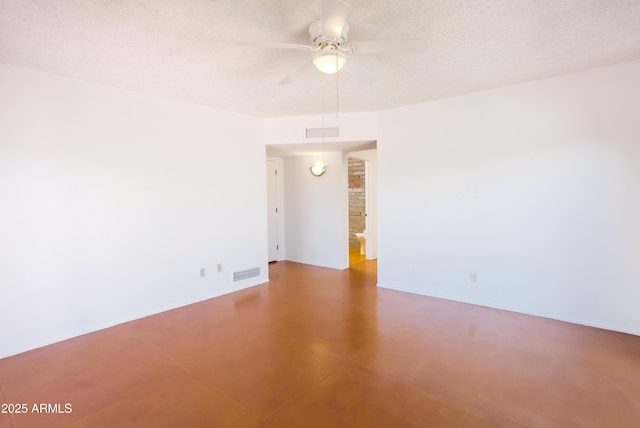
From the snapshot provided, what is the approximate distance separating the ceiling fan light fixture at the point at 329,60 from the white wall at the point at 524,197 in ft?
7.78

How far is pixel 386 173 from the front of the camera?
4.70m

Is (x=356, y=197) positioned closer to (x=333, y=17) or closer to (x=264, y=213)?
(x=264, y=213)

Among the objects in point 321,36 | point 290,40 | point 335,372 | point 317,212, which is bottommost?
point 335,372

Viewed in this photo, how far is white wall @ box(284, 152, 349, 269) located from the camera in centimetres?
599

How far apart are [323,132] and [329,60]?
2.53 metres

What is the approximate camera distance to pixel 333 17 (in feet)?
6.07

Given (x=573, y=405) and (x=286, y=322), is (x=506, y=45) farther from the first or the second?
(x=286, y=322)

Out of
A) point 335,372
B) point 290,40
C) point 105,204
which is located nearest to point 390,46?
point 290,40

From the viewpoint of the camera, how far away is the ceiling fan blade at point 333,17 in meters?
1.75

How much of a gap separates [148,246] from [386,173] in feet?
11.5

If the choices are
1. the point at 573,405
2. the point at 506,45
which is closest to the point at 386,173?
the point at 506,45

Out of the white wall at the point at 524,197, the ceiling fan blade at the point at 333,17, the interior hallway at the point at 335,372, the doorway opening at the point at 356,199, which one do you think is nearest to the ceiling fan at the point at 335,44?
the ceiling fan blade at the point at 333,17

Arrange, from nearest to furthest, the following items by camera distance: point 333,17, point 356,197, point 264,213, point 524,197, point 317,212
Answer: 1. point 333,17
2. point 524,197
3. point 264,213
4. point 317,212
5. point 356,197

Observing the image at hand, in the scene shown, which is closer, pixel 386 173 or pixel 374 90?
pixel 374 90
